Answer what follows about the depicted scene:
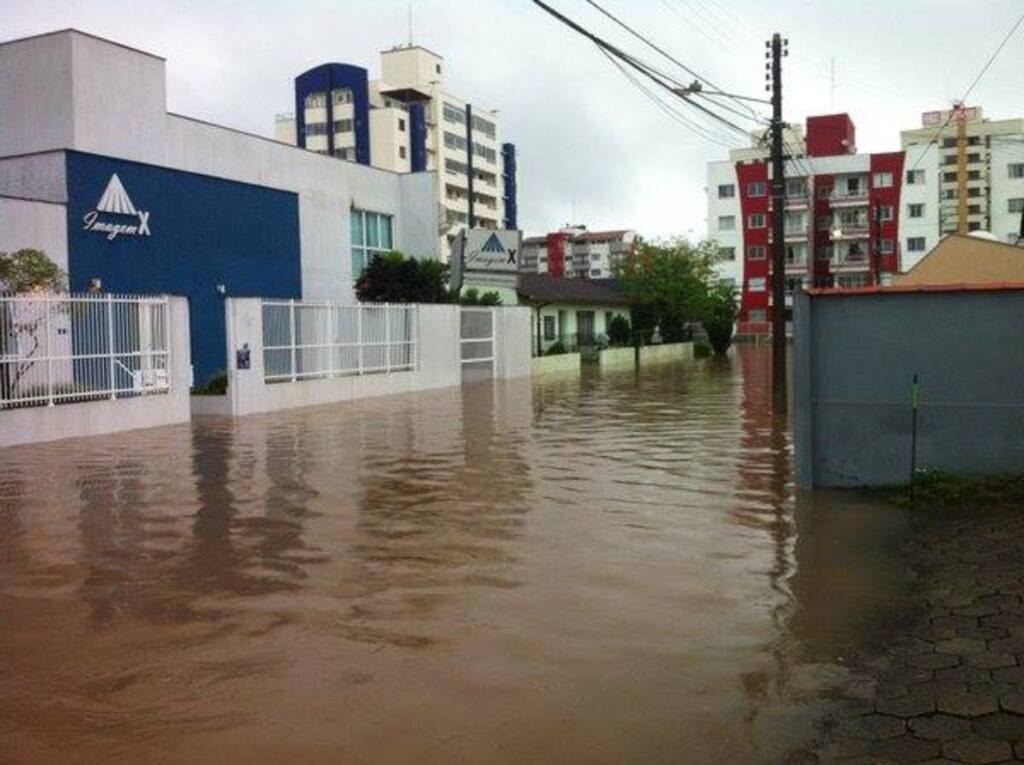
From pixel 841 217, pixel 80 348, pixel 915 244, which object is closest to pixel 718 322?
pixel 841 217

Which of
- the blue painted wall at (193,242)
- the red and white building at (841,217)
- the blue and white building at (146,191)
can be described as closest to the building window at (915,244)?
the red and white building at (841,217)

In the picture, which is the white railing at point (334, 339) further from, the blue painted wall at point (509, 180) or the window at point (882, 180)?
the blue painted wall at point (509, 180)

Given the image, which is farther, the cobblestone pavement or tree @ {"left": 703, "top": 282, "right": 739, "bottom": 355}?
tree @ {"left": 703, "top": 282, "right": 739, "bottom": 355}

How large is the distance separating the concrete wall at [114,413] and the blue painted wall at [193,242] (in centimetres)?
684

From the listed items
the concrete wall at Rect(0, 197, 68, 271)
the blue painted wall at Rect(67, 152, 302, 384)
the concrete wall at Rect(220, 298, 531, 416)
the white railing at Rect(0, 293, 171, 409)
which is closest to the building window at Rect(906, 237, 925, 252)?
the concrete wall at Rect(220, 298, 531, 416)

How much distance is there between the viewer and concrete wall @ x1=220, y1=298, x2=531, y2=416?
2188 centimetres

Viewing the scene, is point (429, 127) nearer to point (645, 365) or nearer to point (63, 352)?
point (645, 365)

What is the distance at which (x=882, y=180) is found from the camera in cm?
8500

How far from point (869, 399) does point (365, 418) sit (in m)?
12.0

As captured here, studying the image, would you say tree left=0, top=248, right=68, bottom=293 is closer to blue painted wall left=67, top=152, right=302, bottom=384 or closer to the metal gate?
blue painted wall left=67, top=152, right=302, bottom=384

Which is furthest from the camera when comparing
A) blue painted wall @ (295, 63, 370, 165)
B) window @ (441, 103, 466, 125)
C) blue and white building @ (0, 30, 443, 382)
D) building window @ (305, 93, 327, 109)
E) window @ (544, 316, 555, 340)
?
window @ (441, 103, 466, 125)

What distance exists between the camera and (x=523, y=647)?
5953 mm

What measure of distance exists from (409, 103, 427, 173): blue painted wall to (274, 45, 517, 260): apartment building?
89mm

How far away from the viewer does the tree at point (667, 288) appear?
2266 inches
